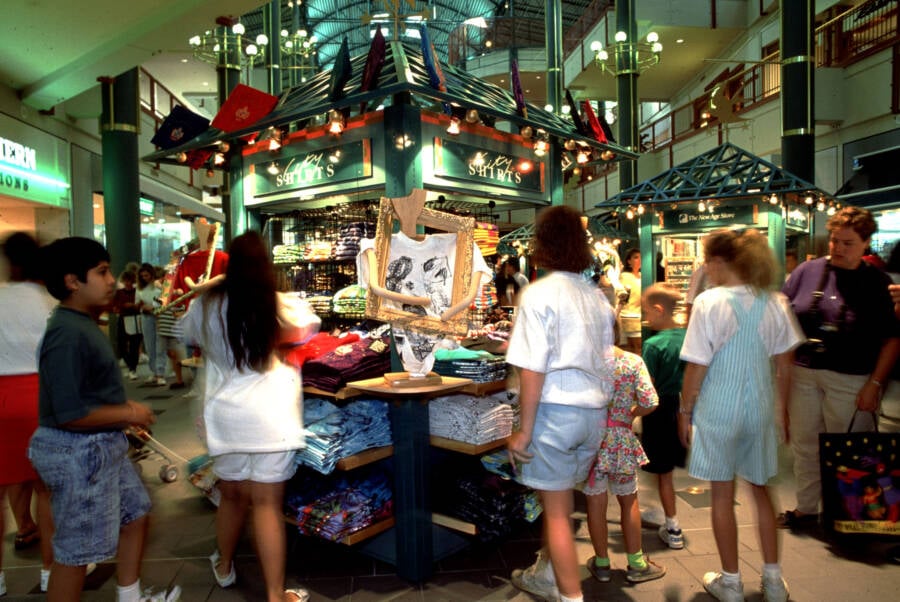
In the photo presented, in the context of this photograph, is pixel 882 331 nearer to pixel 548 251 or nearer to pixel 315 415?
pixel 548 251

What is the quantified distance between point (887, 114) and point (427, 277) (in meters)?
10.2

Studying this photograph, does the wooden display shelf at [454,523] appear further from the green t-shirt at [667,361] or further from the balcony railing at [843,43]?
the balcony railing at [843,43]

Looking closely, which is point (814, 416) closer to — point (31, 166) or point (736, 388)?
point (736, 388)

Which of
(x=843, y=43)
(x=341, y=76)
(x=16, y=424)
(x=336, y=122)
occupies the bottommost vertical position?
(x=16, y=424)

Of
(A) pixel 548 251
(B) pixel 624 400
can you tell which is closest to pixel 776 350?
(B) pixel 624 400

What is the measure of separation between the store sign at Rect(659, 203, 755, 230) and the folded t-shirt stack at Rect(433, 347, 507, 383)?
5479 mm

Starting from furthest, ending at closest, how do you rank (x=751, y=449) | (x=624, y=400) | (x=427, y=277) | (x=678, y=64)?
(x=678, y=64) < (x=427, y=277) < (x=624, y=400) < (x=751, y=449)

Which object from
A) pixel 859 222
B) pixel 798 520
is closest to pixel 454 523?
pixel 798 520

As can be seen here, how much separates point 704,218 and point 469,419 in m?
5.95

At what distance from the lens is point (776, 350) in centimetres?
271

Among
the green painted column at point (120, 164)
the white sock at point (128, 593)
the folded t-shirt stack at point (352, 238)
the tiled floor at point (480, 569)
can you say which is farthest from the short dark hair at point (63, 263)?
the green painted column at point (120, 164)

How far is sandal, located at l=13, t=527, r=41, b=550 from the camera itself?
11.4 feet

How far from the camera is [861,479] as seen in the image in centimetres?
326

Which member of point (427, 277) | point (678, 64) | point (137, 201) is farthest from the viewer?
point (678, 64)
